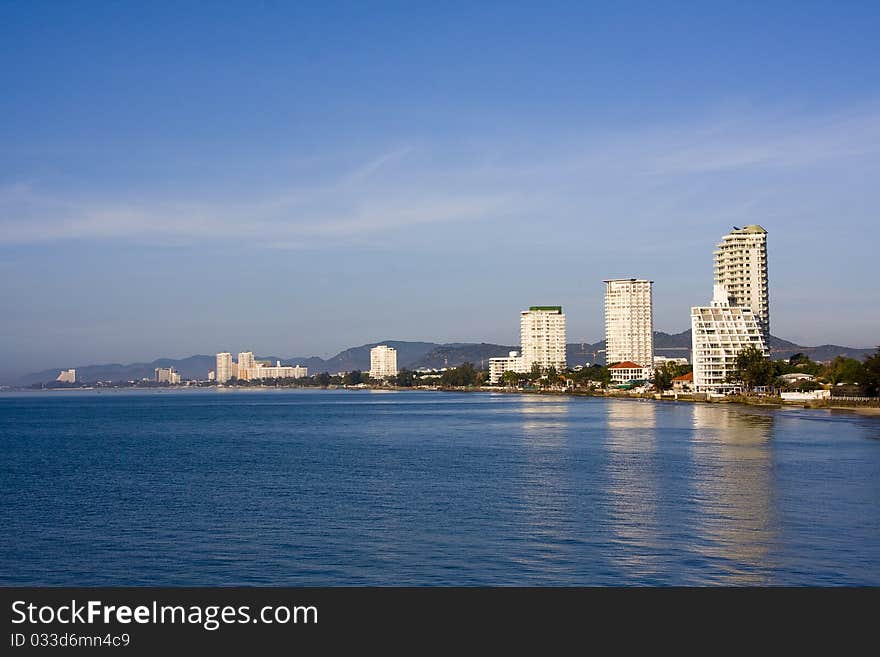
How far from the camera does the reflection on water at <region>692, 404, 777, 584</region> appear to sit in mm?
17844

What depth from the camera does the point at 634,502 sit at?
25.5 metres

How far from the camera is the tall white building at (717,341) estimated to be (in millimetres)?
114875

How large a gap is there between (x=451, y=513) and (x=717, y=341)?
97834 millimetres

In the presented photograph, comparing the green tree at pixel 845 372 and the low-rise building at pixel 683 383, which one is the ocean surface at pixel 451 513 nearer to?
the green tree at pixel 845 372

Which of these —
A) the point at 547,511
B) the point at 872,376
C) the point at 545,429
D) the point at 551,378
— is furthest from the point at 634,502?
the point at 551,378

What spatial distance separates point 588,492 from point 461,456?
13.5 metres

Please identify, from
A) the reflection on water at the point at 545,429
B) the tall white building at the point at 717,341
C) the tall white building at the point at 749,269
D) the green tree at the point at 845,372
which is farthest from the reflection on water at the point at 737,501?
the tall white building at the point at 749,269

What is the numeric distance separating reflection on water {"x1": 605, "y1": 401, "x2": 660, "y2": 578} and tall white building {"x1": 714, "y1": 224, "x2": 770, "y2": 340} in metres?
94.7

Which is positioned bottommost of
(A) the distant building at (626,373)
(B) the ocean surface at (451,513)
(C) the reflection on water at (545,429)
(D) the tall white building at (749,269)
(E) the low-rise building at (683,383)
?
(C) the reflection on water at (545,429)

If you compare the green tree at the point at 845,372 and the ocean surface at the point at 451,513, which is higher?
the green tree at the point at 845,372

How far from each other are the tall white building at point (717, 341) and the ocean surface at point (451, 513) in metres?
66.4
